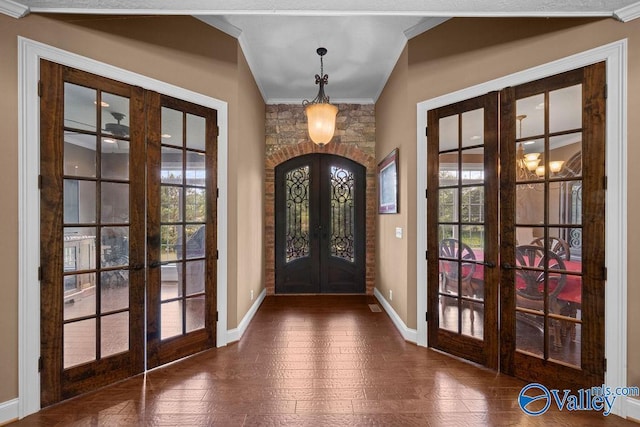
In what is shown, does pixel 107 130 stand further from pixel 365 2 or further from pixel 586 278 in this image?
pixel 586 278

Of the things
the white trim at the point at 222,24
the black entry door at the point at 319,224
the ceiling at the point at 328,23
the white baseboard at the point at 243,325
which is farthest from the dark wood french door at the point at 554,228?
the black entry door at the point at 319,224

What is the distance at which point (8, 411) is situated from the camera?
2.06m

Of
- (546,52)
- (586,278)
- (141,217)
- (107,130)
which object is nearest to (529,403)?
(586,278)

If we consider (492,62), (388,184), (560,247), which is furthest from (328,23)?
(560,247)

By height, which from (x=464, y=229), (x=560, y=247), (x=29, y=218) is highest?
(x=29, y=218)

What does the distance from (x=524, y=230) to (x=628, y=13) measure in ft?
5.17

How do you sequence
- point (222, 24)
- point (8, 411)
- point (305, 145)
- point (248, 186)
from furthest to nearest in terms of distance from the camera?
1. point (305, 145)
2. point (248, 186)
3. point (222, 24)
4. point (8, 411)

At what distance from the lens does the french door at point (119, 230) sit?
2.25 metres

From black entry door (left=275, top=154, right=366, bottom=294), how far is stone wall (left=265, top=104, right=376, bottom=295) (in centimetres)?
11

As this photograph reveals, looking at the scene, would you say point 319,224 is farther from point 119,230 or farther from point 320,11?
point 320,11

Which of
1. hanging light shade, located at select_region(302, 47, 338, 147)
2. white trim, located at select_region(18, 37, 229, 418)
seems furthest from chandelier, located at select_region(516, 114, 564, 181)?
white trim, located at select_region(18, 37, 229, 418)

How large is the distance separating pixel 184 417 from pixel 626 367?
9.79ft

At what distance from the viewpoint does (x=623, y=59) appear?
2.12 meters

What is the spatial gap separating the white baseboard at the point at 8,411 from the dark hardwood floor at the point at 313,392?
0.23ft
